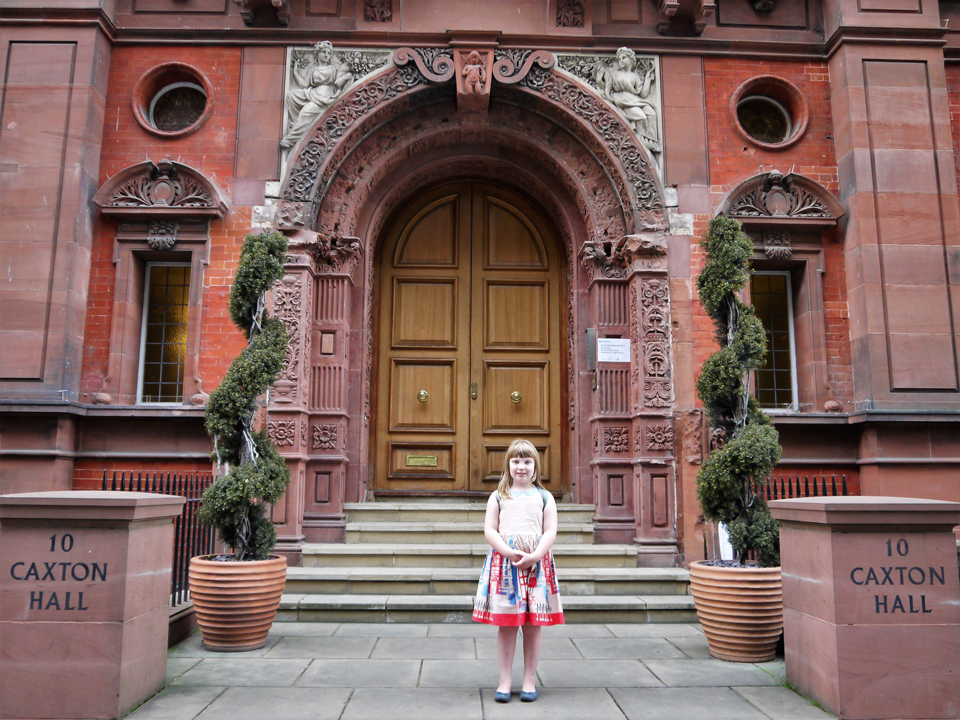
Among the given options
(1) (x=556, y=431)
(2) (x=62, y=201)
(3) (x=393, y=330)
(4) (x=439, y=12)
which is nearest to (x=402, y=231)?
(3) (x=393, y=330)

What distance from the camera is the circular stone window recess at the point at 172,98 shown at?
30.7 feet

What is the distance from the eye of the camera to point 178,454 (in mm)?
8609

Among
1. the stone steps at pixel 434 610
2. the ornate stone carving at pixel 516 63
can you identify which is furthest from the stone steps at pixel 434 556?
the ornate stone carving at pixel 516 63

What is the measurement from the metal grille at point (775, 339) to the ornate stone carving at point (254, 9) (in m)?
7.19

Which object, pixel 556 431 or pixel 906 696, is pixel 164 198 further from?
pixel 906 696

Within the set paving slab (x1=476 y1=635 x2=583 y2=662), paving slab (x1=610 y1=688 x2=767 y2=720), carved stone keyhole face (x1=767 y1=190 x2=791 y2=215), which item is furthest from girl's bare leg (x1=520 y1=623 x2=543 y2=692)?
carved stone keyhole face (x1=767 y1=190 x2=791 y2=215)

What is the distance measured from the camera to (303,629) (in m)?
6.62

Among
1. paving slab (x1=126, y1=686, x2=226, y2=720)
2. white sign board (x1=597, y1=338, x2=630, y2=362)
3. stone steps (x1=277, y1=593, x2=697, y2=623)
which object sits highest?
white sign board (x1=597, y1=338, x2=630, y2=362)

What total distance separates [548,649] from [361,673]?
1639 mm

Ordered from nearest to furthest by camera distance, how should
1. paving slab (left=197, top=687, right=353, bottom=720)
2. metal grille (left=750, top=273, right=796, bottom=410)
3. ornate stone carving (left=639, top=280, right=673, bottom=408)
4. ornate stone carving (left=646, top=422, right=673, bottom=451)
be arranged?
paving slab (left=197, top=687, right=353, bottom=720) < ornate stone carving (left=646, top=422, right=673, bottom=451) < ornate stone carving (left=639, top=280, right=673, bottom=408) < metal grille (left=750, top=273, right=796, bottom=410)

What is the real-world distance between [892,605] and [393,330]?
23.8ft

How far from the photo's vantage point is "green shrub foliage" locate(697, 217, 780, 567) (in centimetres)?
600

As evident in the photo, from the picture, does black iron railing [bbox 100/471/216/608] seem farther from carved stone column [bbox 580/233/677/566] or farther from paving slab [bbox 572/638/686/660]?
carved stone column [bbox 580/233/677/566]

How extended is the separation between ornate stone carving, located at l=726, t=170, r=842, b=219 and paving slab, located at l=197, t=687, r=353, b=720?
7.48 m
